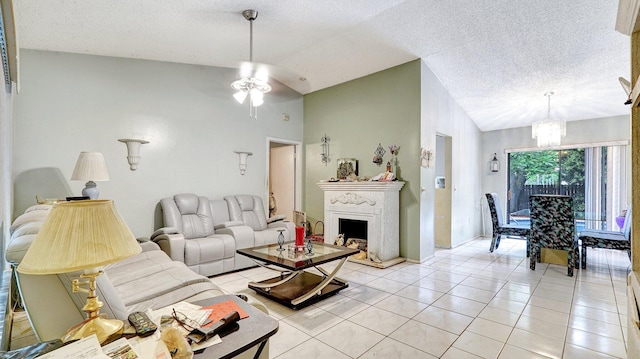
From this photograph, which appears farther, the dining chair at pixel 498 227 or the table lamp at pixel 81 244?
the dining chair at pixel 498 227

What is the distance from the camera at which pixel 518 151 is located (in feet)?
21.7

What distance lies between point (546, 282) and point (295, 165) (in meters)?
4.45

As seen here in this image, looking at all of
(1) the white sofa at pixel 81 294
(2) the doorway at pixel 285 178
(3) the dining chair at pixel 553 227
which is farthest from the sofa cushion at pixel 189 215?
(3) the dining chair at pixel 553 227

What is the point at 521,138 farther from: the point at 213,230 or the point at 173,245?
the point at 173,245

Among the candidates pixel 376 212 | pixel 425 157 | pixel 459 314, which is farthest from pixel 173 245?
pixel 425 157

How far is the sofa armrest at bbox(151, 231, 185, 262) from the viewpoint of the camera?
3473 millimetres

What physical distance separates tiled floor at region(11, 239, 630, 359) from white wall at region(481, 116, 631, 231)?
2.72 m

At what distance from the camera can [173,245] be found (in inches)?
137

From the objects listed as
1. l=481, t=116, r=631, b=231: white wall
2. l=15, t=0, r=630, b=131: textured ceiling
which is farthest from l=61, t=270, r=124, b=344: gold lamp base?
l=481, t=116, r=631, b=231: white wall

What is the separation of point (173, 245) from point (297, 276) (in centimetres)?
150

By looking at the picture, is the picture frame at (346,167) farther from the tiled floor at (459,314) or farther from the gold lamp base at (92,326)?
the gold lamp base at (92,326)

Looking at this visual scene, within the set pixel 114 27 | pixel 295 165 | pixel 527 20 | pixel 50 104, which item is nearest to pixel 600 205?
pixel 527 20

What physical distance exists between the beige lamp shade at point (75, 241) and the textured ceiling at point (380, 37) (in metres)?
2.57

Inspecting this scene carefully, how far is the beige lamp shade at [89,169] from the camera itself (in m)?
3.10
